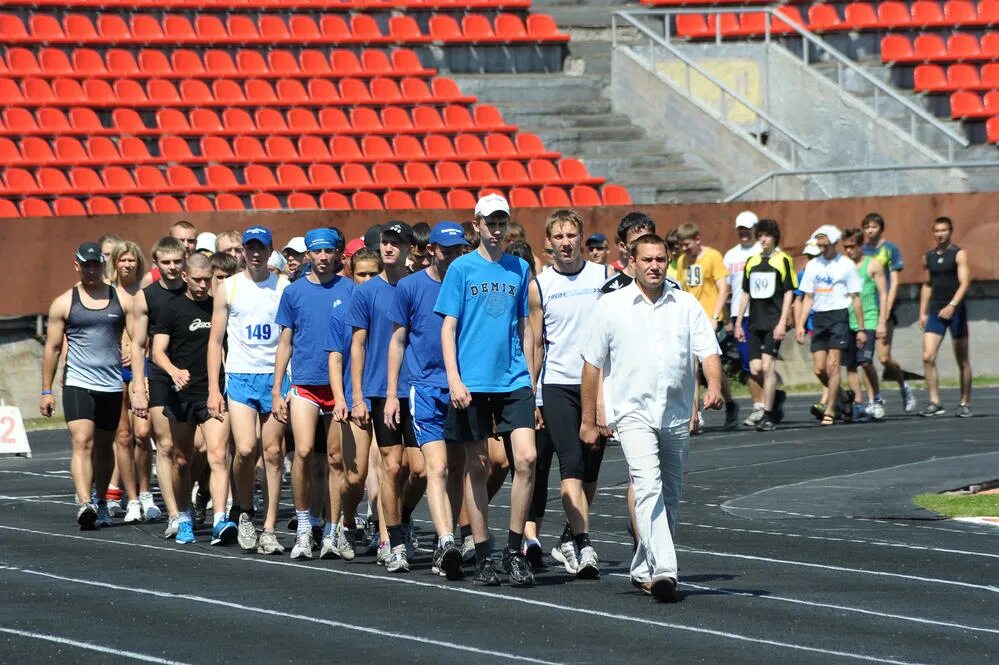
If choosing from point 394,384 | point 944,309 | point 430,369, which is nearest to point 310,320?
point 394,384

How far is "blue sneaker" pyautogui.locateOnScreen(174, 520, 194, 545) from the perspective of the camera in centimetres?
1245

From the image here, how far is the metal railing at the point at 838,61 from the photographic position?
28.1 metres

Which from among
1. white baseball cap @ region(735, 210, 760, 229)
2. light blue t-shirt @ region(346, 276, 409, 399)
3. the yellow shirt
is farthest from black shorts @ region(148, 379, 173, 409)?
white baseball cap @ region(735, 210, 760, 229)

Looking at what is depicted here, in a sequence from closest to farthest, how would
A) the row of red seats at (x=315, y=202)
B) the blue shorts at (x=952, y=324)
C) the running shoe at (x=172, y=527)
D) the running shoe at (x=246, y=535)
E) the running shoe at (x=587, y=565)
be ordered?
the running shoe at (x=587, y=565), the running shoe at (x=246, y=535), the running shoe at (x=172, y=527), the blue shorts at (x=952, y=324), the row of red seats at (x=315, y=202)

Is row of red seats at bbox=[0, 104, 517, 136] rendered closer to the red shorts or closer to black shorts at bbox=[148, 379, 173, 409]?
black shorts at bbox=[148, 379, 173, 409]

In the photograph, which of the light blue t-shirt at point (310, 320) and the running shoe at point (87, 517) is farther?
the running shoe at point (87, 517)

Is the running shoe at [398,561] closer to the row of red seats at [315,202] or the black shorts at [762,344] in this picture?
the black shorts at [762,344]

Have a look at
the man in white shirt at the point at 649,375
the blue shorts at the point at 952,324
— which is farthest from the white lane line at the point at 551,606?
the blue shorts at the point at 952,324

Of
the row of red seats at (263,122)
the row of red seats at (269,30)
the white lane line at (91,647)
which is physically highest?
the row of red seats at (269,30)

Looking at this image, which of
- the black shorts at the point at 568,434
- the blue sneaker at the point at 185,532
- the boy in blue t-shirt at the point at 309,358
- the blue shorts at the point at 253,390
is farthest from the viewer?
the blue sneaker at the point at 185,532

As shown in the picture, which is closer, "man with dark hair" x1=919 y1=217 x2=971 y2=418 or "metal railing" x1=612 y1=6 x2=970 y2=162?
"man with dark hair" x1=919 y1=217 x2=971 y2=418

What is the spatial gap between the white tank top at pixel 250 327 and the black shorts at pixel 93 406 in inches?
66.6

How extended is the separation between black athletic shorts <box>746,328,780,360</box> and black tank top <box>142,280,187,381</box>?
26.6 ft

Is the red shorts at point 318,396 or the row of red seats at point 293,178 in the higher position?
the row of red seats at point 293,178
